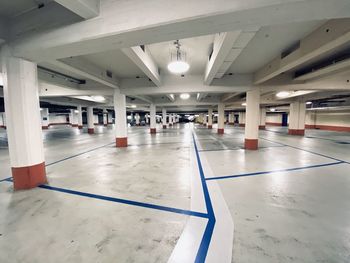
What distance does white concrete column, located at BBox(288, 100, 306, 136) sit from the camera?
11312 mm

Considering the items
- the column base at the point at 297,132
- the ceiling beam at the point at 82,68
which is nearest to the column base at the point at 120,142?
the ceiling beam at the point at 82,68

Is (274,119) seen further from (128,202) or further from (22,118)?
(22,118)

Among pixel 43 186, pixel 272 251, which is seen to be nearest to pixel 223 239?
pixel 272 251

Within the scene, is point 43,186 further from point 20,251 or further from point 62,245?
point 62,245

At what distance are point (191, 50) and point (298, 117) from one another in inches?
453

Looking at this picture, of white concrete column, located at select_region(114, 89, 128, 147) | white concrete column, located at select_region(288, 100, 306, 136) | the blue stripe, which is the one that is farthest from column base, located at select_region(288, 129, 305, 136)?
the blue stripe

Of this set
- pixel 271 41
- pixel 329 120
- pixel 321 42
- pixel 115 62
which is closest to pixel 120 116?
pixel 115 62

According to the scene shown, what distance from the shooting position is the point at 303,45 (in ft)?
11.7

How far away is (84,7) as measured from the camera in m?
1.92

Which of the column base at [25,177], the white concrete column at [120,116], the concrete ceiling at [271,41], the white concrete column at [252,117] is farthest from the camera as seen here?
the white concrete column at [120,116]

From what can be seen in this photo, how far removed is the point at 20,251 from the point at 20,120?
2352mm

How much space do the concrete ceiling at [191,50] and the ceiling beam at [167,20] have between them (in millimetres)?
1771

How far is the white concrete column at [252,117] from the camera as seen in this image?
661 centimetres

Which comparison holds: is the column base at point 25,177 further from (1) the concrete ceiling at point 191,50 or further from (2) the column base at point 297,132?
(2) the column base at point 297,132
